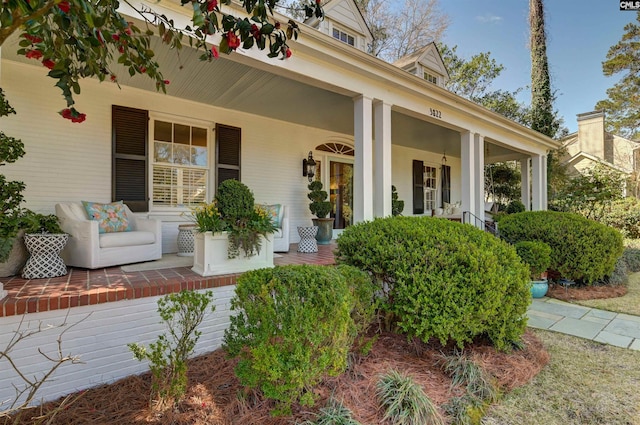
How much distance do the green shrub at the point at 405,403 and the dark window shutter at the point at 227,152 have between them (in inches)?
177

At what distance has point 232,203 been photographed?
3244 mm

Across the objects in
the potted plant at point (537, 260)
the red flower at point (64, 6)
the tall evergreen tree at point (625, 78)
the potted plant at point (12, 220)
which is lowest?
the potted plant at point (537, 260)

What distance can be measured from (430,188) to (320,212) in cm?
520

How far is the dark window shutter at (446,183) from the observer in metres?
10.3

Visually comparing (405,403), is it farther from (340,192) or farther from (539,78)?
(539,78)

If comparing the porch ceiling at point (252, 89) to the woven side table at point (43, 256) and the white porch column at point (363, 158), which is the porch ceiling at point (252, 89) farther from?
the woven side table at point (43, 256)

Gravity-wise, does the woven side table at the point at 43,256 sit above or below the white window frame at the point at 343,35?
below

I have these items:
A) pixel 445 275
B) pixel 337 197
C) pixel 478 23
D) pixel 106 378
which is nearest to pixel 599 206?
pixel 337 197

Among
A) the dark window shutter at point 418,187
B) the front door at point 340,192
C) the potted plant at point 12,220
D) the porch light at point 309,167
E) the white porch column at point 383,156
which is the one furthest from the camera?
the dark window shutter at point 418,187

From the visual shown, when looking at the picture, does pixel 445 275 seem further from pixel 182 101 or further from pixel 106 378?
pixel 182 101

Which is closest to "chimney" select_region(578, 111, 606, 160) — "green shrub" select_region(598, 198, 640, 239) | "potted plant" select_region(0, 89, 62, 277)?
"green shrub" select_region(598, 198, 640, 239)

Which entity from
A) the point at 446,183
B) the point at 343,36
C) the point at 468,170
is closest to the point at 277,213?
the point at 343,36

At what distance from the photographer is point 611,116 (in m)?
17.3

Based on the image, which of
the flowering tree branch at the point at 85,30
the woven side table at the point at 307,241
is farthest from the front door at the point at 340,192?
the flowering tree branch at the point at 85,30
